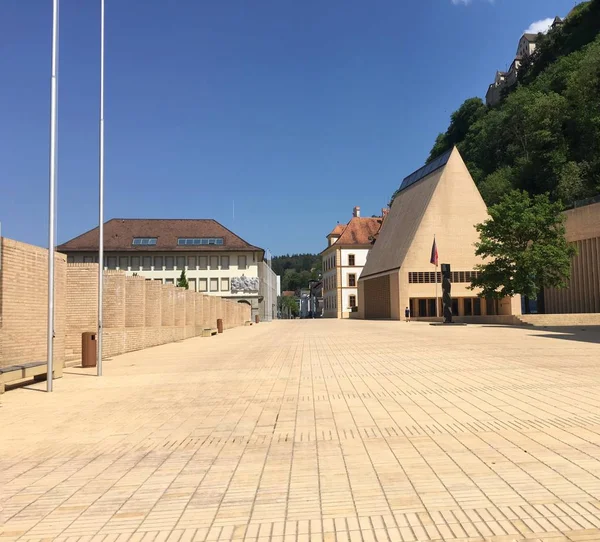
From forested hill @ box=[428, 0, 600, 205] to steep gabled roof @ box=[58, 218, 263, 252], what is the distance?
114 ft

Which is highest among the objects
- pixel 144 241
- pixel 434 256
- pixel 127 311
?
pixel 144 241

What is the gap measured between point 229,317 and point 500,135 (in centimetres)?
4942

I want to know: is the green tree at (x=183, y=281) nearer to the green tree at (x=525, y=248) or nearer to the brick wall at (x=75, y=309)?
the brick wall at (x=75, y=309)

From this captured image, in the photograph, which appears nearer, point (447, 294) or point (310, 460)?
point (310, 460)

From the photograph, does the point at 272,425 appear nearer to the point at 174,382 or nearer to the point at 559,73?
the point at 174,382

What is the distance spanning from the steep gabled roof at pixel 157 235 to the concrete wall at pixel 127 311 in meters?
40.7

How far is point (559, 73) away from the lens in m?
67.5

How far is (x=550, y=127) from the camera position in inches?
2303

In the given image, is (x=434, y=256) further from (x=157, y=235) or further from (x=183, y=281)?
(x=157, y=235)

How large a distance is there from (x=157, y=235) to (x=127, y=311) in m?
55.6

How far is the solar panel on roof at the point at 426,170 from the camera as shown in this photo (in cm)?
5272

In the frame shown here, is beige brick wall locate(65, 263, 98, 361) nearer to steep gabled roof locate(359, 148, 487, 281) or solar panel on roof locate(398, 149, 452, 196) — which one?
steep gabled roof locate(359, 148, 487, 281)

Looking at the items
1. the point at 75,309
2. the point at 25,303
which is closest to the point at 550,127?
the point at 75,309

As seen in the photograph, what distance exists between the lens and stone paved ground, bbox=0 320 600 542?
11.7ft
